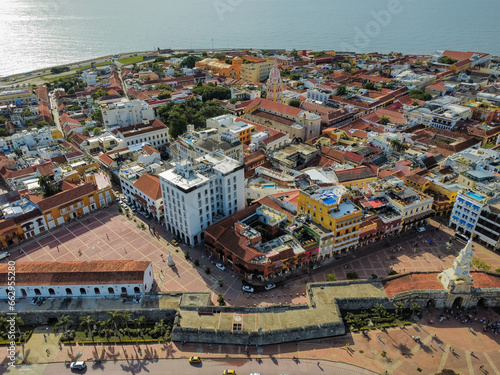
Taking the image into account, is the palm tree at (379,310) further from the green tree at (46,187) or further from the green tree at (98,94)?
the green tree at (98,94)

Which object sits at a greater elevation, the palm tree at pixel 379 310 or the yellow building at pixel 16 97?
the yellow building at pixel 16 97

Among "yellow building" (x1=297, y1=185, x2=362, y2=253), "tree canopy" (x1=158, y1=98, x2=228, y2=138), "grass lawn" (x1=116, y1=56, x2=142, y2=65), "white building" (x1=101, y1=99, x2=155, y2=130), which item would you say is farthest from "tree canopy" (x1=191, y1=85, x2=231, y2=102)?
"grass lawn" (x1=116, y1=56, x2=142, y2=65)

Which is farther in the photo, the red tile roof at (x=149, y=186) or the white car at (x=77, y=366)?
the red tile roof at (x=149, y=186)

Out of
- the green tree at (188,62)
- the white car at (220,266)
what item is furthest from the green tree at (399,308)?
the green tree at (188,62)

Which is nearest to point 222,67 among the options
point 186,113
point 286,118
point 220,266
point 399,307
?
point 186,113

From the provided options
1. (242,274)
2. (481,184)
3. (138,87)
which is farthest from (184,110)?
(481,184)

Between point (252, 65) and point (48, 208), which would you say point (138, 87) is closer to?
point (252, 65)

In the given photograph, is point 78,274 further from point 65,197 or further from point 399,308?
point 399,308

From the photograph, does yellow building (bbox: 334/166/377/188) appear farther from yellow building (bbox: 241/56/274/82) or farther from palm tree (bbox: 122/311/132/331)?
yellow building (bbox: 241/56/274/82)
